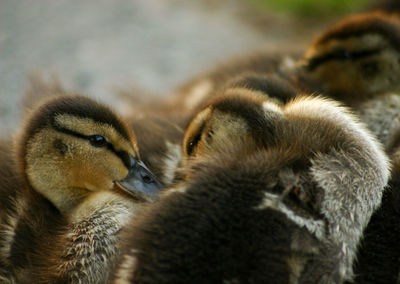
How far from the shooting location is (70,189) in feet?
5.16

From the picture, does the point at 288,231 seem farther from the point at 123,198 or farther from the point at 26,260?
the point at 26,260

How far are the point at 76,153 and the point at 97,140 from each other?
67 mm

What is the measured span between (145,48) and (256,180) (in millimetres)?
2274

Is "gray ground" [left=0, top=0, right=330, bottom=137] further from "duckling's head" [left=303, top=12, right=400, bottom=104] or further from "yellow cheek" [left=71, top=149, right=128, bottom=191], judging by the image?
"yellow cheek" [left=71, top=149, right=128, bottom=191]

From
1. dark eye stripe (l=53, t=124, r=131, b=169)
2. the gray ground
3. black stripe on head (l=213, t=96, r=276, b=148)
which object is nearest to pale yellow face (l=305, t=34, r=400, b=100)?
the gray ground

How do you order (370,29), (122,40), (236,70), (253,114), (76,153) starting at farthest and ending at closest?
(122,40) → (236,70) → (370,29) → (76,153) → (253,114)

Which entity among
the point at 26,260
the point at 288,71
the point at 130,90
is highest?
the point at 288,71

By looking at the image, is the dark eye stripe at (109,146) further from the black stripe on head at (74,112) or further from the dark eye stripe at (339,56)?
the dark eye stripe at (339,56)

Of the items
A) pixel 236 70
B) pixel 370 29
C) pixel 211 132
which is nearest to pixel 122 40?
pixel 236 70

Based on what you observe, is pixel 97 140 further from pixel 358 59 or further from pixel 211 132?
pixel 358 59

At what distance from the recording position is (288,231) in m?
1.10

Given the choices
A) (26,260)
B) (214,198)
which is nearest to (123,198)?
(26,260)

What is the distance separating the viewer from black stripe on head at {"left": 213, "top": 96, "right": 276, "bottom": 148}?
1.38 m

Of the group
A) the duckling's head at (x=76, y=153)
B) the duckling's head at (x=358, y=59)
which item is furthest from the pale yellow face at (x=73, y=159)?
the duckling's head at (x=358, y=59)
